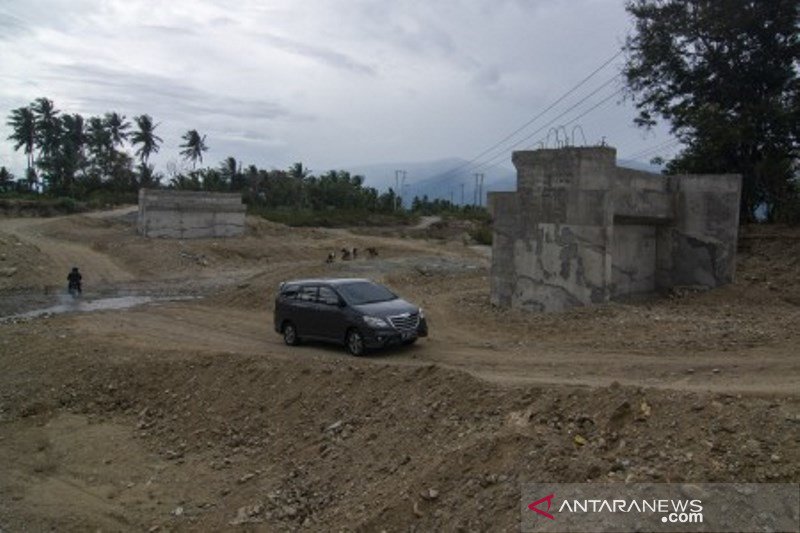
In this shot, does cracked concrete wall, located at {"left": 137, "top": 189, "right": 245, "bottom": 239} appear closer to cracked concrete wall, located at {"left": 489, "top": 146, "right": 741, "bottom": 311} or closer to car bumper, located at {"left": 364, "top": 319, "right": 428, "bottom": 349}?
cracked concrete wall, located at {"left": 489, "top": 146, "right": 741, "bottom": 311}

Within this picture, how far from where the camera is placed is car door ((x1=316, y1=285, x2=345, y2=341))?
15023 mm

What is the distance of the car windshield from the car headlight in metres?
0.83

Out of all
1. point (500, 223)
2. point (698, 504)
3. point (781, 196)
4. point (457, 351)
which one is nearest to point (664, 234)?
point (500, 223)

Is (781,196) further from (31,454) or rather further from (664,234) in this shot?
(31,454)

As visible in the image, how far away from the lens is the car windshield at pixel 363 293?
1522 centimetres

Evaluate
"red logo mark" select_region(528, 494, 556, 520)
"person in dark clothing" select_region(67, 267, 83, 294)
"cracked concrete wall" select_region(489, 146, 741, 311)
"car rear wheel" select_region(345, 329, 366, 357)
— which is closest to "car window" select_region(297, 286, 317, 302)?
"car rear wheel" select_region(345, 329, 366, 357)

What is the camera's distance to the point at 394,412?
35.7ft

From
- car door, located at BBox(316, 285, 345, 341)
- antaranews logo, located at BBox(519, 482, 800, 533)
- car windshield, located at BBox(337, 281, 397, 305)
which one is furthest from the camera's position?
car windshield, located at BBox(337, 281, 397, 305)

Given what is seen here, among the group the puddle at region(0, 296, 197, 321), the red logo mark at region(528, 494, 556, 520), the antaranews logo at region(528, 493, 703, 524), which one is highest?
the antaranews logo at region(528, 493, 703, 524)

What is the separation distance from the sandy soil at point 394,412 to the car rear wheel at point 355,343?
1.85 ft

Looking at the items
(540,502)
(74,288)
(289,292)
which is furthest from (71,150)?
(540,502)

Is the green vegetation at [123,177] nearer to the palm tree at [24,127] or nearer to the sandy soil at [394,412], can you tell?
the palm tree at [24,127]

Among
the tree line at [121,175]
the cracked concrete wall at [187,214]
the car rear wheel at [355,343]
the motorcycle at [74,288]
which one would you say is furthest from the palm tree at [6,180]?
the car rear wheel at [355,343]

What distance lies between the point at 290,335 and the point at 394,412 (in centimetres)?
619
